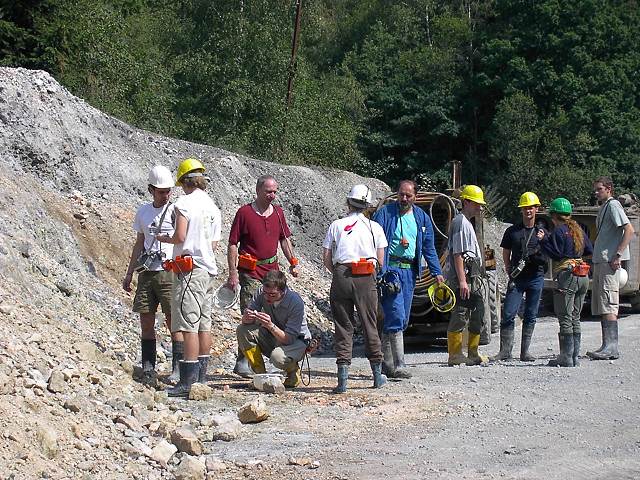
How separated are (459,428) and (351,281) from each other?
1944 mm

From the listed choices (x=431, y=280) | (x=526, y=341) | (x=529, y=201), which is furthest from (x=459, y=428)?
(x=431, y=280)

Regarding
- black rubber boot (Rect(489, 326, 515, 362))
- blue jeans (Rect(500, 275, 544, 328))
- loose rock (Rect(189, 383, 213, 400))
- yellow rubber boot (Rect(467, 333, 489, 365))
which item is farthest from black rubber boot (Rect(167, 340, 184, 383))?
black rubber boot (Rect(489, 326, 515, 362))

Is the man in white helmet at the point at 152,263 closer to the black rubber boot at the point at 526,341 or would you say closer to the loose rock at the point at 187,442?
the loose rock at the point at 187,442

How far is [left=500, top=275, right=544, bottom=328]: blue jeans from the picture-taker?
11.2 metres

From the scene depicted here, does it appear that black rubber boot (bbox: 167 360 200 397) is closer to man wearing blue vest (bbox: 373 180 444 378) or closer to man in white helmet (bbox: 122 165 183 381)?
man in white helmet (bbox: 122 165 183 381)

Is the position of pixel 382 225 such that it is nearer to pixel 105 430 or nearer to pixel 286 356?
pixel 286 356

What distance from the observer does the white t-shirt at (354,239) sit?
919 centimetres

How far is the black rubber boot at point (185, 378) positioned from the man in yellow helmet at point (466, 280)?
3369mm

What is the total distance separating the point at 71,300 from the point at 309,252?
8.01m

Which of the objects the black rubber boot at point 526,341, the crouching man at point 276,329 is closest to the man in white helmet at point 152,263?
the crouching man at point 276,329

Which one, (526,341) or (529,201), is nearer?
(529,201)

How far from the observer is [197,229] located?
29.2ft

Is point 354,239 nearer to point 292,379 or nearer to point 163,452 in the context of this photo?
point 292,379


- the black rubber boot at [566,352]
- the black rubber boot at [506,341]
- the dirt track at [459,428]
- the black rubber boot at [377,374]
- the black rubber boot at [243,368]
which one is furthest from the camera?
the black rubber boot at [506,341]
